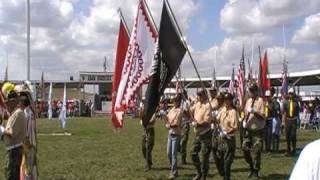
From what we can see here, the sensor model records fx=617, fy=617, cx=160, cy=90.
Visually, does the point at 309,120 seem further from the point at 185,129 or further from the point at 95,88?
the point at 95,88

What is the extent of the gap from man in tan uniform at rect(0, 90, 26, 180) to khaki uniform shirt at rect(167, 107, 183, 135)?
550 cm

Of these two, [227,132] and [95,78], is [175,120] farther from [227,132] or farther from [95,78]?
[95,78]

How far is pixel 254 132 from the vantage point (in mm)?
15391

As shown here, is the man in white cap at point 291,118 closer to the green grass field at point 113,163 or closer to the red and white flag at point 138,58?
the green grass field at point 113,163

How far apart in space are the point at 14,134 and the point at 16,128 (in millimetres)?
115

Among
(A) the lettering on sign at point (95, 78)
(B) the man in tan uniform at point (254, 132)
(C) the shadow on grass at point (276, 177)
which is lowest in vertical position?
(C) the shadow on grass at point (276, 177)

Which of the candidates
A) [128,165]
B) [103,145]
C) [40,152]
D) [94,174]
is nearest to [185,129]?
[128,165]

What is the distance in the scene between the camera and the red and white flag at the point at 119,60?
14172 mm

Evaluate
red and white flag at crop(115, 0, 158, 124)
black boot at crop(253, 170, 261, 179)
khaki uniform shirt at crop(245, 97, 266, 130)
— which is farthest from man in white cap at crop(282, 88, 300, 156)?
red and white flag at crop(115, 0, 158, 124)

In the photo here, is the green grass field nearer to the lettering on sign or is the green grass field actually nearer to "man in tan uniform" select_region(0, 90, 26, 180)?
"man in tan uniform" select_region(0, 90, 26, 180)

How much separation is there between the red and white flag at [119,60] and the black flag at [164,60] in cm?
214

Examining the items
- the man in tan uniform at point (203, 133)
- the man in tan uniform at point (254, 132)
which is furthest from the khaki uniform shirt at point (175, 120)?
the man in tan uniform at point (254, 132)

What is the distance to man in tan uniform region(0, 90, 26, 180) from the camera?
946cm

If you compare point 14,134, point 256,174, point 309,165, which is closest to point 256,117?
point 256,174
